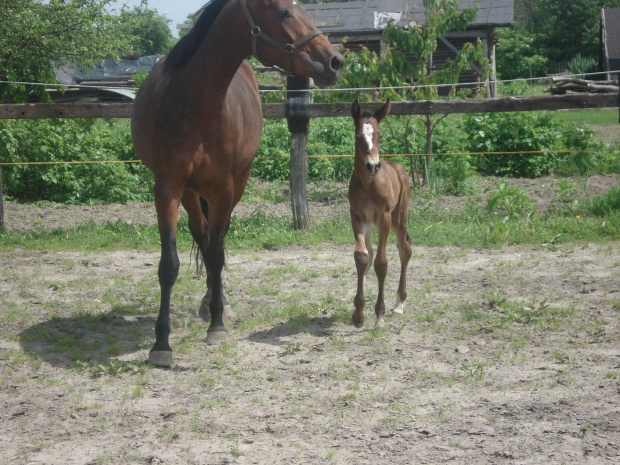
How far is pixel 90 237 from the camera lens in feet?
28.7

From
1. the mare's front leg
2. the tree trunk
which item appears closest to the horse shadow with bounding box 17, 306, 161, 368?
the mare's front leg

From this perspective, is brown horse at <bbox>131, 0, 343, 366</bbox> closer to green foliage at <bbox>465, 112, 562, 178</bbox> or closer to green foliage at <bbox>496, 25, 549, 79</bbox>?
green foliage at <bbox>465, 112, 562, 178</bbox>

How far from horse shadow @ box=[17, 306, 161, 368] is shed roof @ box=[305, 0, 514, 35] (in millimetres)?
21859

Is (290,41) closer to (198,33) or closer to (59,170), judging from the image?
(198,33)

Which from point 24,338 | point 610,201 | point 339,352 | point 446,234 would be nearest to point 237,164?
point 339,352

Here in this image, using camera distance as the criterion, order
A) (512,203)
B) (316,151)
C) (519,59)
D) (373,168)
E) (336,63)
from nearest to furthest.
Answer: (336,63)
(373,168)
(512,203)
(316,151)
(519,59)

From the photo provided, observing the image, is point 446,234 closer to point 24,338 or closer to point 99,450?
point 24,338

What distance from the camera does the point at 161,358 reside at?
15.4 ft

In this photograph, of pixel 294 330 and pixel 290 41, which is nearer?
pixel 290 41

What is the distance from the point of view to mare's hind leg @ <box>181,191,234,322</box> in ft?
19.2

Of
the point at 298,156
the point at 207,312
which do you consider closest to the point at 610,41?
the point at 298,156

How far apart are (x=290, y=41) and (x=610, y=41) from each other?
32.6 meters

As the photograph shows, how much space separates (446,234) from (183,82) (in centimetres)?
436

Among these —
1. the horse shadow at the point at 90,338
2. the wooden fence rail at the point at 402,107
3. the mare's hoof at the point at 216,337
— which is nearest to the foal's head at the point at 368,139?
the mare's hoof at the point at 216,337
